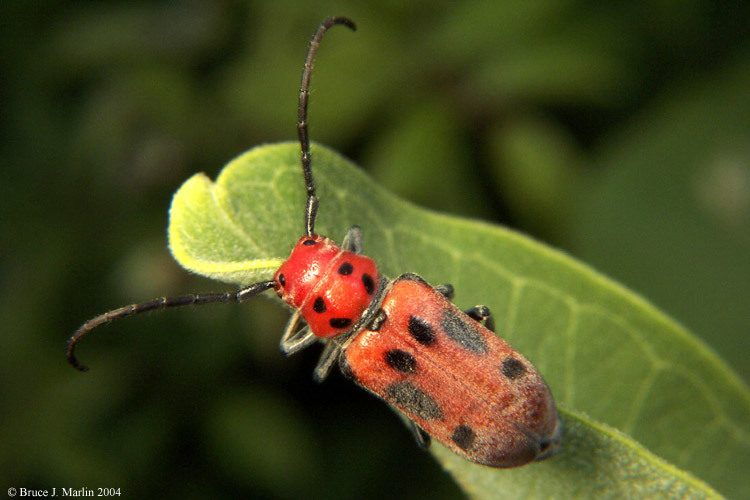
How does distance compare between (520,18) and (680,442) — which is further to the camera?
(520,18)

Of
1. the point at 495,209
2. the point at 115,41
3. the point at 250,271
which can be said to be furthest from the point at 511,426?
the point at 115,41

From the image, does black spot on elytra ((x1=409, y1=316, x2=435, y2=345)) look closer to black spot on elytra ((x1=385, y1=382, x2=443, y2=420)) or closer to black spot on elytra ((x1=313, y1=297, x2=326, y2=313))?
black spot on elytra ((x1=385, y1=382, x2=443, y2=420))

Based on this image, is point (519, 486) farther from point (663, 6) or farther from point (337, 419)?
point (663, 6)

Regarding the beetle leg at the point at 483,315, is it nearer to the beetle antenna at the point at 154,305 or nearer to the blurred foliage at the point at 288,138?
the beetle antenna at the point at 154,305

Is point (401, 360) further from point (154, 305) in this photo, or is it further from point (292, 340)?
point (154, 305)

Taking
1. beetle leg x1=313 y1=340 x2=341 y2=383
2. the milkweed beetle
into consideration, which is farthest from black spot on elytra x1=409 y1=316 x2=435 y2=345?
beetle leg x1=313 y1=340 x2=341 y2=383

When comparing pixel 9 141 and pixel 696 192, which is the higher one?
pixel 696 192

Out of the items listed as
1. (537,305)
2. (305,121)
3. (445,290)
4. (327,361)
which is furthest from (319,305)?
(537,305)

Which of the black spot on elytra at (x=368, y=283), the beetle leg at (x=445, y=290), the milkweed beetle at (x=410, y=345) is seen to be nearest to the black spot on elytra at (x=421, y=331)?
the milkweed beetle at (x=410, y=345)
